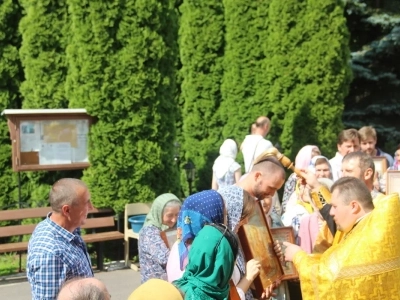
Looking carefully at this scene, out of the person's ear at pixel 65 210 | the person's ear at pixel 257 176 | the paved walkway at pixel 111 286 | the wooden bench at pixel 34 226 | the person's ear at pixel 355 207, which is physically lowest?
the paved walkway at pixel 111 286

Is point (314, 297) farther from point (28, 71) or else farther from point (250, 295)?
point (28, 71)

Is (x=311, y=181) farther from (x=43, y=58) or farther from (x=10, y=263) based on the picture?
(x=43, y=58)

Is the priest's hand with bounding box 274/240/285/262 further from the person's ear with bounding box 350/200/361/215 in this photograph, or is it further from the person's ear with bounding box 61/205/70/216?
the person's ear with bounding box 61/205/70/216

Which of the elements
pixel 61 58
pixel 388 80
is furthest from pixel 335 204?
pixel 388 80

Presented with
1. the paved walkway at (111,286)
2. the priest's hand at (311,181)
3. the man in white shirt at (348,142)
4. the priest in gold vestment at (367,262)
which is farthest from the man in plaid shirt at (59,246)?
the man in white shirt at (348,142)

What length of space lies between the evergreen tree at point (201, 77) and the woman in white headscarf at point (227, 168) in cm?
339

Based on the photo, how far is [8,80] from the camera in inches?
451

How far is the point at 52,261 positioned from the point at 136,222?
5.95 meters

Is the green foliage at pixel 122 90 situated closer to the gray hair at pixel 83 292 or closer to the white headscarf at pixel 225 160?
the white headscarf at pixel 225 160

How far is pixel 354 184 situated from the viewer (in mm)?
4332

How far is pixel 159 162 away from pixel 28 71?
286 centimetres

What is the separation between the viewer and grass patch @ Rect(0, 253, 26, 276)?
9883 millimetres

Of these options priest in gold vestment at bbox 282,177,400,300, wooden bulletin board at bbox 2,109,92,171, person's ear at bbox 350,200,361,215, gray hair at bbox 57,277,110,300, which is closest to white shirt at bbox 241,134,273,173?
wooden bulletin board at bbox 2,109,92,171

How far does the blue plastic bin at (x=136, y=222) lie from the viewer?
978 centimetres
